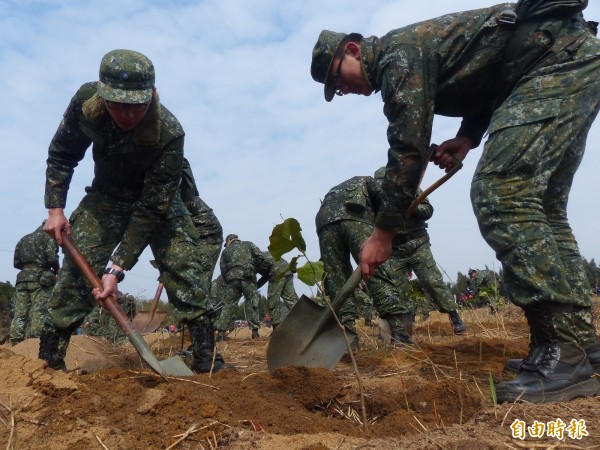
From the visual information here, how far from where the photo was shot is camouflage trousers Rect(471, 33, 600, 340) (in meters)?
2.31

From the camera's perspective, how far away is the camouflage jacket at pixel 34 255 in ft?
31.1

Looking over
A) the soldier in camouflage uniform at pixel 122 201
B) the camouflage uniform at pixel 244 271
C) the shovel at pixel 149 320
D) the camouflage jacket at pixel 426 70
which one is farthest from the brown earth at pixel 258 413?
the camouflage uniform at pixel 244 271

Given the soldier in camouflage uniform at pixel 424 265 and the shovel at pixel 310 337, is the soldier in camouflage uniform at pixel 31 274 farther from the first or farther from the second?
the shovel at pixel 310 337

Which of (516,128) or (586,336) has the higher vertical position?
(516,128)

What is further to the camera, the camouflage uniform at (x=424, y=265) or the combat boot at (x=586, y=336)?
the camouflage uniform at (x=424, y=265)

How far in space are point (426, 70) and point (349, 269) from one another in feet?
10.4

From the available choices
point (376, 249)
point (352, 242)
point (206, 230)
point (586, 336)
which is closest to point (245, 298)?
point (206, 230)

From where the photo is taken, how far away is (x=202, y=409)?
215cm

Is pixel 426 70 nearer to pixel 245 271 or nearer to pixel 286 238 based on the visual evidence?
pixel 286 238

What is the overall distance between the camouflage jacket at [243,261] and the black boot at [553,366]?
9.10m

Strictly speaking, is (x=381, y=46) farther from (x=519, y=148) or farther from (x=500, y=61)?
(x=519, y=148)

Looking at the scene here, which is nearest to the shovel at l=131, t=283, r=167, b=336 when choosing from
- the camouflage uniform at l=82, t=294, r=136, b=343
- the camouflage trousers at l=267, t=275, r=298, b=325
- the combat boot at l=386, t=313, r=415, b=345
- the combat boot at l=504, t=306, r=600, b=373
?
the camouflage uniform at l=82, t=294, r=136, b=343

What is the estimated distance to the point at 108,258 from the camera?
3.96m

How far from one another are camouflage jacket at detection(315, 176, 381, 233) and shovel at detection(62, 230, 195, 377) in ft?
7.88
